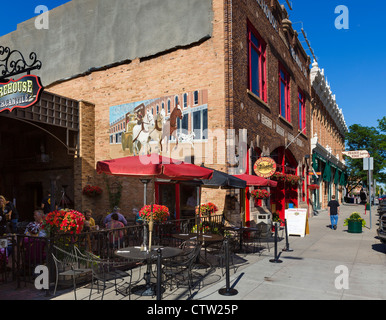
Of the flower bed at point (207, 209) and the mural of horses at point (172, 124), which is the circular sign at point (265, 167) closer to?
the flower bed at point (207, 209)

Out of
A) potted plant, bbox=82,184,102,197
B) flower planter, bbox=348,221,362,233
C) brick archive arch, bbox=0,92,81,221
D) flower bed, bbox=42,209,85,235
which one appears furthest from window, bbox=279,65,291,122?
flower bed, bbox=42,209,85,235

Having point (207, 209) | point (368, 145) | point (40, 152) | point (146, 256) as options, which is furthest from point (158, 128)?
point (368, 145)

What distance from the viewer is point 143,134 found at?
14094 mm

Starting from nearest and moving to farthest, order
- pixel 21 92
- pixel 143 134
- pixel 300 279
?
1. pixel 300 279
2. pixel 21 92
3. pixel 143 134

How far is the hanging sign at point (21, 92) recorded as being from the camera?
729cm

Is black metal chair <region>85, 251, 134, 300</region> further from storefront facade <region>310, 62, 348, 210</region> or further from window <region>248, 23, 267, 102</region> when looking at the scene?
storefront facade <region>310, 62, 348, 210</region>

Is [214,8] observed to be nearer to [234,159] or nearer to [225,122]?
[225,122]

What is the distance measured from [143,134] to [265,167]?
18.0 feet

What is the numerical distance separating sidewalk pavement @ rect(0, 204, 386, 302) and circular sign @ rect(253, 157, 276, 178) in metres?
3.26

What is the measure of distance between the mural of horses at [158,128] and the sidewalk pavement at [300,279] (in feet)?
20.9

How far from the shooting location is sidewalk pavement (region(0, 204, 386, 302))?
19.2 feet

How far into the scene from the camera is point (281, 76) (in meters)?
18.9

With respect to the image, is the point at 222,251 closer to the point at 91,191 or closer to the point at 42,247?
the point at 42,247

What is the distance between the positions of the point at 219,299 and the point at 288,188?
15.4 m
